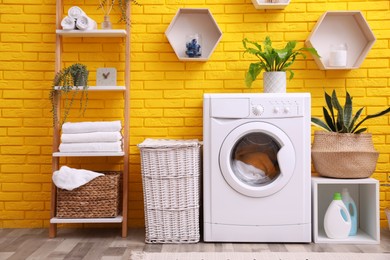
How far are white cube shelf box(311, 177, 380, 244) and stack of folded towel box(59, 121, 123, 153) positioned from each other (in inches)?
49.6

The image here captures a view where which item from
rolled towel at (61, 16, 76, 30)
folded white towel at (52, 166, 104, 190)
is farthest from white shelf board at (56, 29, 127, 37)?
folded white towel at (52, 166, 104, 190)

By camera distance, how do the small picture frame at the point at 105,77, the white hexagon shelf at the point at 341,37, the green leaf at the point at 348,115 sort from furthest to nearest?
the white hexagon shelf at the point at 341,37
the small picture frame at the point at 105,77
the green leaf at the point at 348,115

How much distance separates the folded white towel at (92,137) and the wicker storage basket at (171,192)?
217 mm

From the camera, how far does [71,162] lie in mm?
3701

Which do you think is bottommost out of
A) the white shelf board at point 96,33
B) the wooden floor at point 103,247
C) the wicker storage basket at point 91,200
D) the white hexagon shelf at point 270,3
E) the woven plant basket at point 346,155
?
the wooden floor at point 103,247

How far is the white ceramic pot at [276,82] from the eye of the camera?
337cm

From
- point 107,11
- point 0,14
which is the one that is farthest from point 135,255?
point 0,14

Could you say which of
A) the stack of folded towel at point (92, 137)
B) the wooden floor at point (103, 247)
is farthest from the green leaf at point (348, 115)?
the stack of folded towel at point (92, 137)

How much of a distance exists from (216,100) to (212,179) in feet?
1.56

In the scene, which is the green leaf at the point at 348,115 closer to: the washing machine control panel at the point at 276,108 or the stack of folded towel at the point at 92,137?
the washing machine control panel at the point at 276,108

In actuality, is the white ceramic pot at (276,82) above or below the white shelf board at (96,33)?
below

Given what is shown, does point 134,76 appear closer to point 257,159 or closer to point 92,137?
point 92,137

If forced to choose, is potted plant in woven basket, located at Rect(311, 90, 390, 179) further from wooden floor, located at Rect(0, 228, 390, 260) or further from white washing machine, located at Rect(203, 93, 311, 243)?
wooden floor, located at Rect(0, 228, 390, 260)

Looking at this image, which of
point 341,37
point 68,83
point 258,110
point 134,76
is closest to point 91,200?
point 68,83
